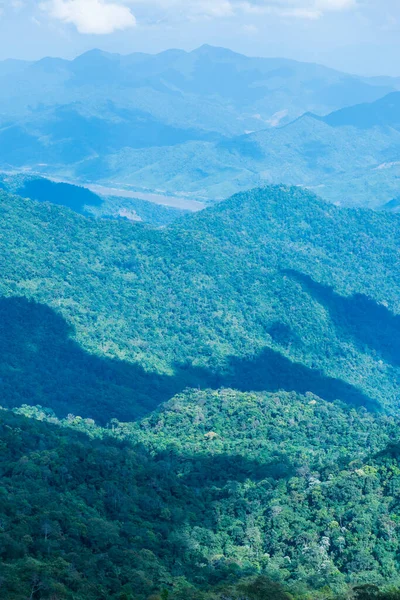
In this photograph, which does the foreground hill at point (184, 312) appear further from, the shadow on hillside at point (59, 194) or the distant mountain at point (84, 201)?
the shadow on hillside at point (59, 194)

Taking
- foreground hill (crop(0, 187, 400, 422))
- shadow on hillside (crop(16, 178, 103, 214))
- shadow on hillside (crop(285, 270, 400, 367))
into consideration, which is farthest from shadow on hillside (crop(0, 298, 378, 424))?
shadow on hillside (crop(16, 178, 103, 214))

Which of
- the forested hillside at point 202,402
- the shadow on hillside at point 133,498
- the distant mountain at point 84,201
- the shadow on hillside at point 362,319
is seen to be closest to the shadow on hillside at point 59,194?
the distant mountain at point 84,201

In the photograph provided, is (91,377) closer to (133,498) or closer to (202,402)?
(202,402)

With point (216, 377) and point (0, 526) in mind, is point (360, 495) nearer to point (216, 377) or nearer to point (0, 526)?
point (0, 526)

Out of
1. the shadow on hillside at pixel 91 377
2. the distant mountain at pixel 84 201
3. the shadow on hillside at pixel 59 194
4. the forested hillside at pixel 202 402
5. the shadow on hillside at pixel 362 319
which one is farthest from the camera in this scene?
the distant mountain at pixel 84 201

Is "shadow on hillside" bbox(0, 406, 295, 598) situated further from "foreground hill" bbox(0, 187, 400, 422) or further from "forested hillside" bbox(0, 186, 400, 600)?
"foreground hill" bbox(0, 187, 400, 422)

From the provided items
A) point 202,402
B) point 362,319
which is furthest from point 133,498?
point 362,319
